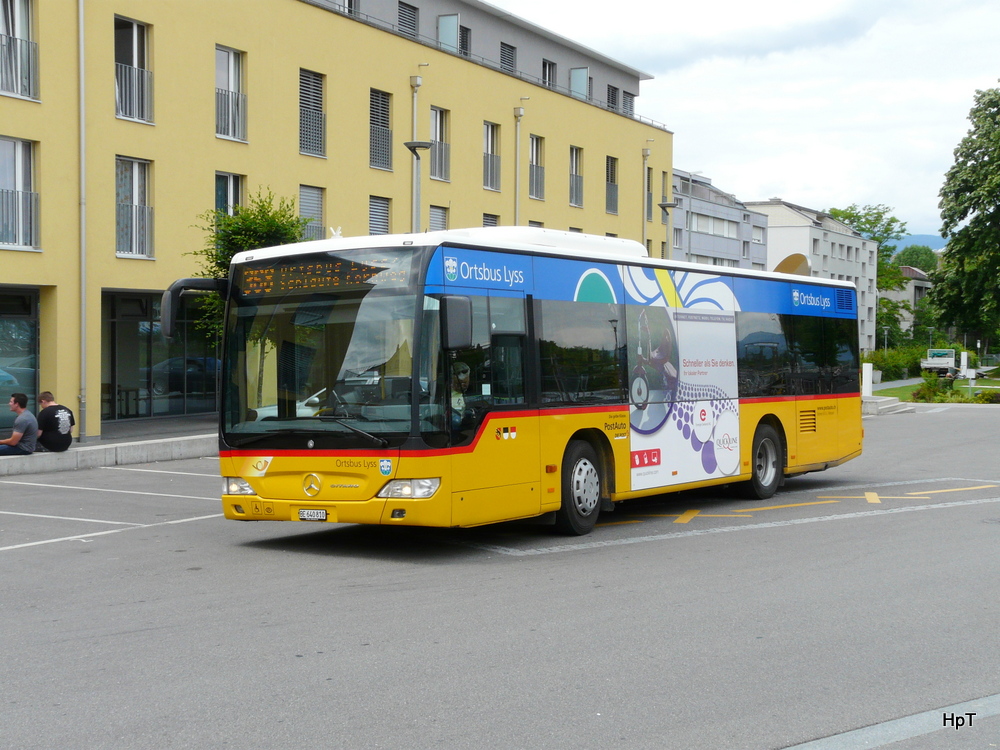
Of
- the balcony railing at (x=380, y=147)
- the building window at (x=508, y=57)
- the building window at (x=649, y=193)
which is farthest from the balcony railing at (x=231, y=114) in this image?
the building window at (x=649, y=193)

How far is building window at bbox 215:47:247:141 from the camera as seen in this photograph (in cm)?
2714

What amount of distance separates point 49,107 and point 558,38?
2322 cm

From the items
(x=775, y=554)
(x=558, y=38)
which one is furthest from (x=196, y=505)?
(x=558, y=38)

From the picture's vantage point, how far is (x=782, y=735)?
5.07 m

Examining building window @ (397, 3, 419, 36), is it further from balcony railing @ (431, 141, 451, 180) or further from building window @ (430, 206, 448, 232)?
building window @ (430, 206, 448, 232)

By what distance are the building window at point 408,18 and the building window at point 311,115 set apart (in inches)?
244

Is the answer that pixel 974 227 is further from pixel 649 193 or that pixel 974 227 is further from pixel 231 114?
pixel 231 114

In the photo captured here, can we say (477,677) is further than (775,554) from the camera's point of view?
No

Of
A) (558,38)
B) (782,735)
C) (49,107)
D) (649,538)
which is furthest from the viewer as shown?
(558,38)

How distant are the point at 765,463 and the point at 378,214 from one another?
1973cm

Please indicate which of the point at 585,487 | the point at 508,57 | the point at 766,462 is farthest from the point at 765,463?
the point at 508,57

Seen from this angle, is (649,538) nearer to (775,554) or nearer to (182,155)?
(775,554)

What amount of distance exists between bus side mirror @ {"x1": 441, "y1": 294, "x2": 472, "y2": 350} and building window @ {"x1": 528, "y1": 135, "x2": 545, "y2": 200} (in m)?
29.7

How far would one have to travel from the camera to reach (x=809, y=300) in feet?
53.2
